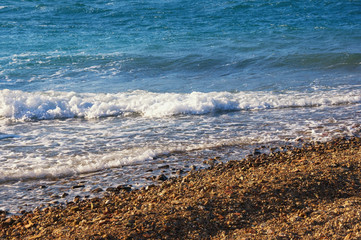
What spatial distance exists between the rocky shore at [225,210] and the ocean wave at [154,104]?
13.2 ft

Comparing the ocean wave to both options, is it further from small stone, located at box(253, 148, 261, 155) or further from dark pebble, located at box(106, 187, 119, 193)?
dark pebble, located at box(106, 187, 119, 193)

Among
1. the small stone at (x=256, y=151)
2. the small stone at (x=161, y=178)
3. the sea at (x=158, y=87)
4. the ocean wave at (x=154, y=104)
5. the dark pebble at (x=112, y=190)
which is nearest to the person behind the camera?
the dark pebble at (x=112, y=190)

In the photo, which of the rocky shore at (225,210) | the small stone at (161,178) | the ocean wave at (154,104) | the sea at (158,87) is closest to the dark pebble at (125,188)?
the rocky shore at (225,210)

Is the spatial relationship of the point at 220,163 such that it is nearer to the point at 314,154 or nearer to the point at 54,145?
the point at 314,154

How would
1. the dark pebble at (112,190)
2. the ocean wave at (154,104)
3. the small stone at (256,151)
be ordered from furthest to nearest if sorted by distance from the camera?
the ocean wave at (154,104), the small stone at (256,151), the dark pebble at (112,190)

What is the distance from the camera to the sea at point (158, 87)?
21.0ft

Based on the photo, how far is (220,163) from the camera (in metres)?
6.11

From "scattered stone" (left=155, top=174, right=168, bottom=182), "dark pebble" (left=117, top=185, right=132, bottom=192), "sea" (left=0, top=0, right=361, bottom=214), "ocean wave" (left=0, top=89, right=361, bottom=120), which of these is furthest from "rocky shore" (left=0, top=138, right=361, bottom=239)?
"ocean wave" (left=0, top=89, right=361, bottom=120)

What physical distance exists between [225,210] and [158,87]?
8.30m

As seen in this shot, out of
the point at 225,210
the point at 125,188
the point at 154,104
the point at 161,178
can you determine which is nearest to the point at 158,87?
the point at 154,104

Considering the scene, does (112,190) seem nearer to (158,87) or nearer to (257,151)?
(257,151)

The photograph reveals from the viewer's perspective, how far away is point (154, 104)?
32.2 feet

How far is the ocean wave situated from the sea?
0.04 metres

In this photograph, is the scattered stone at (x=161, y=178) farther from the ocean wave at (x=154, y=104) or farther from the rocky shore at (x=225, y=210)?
the ocean wave at (x=154, y=104)
